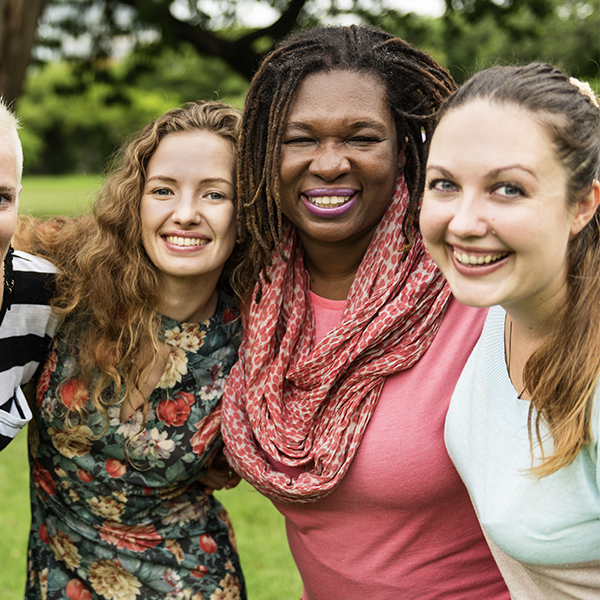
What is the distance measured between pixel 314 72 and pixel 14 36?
15.6ft

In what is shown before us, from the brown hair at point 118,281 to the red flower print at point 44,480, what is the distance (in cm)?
41

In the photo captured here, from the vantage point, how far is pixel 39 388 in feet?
9.30

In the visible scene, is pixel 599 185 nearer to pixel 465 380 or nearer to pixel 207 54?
pixel 465 380

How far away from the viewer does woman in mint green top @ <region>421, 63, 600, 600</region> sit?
1724 millimetres

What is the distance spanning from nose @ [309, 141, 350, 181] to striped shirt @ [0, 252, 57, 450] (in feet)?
3.51

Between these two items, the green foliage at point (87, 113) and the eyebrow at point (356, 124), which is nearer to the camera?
the eyebrow at point (356, 124)

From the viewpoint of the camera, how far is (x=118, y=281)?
9.27ft

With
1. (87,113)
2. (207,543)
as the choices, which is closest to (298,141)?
(207,543)

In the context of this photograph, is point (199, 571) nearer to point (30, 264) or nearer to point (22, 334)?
point (22, 334)

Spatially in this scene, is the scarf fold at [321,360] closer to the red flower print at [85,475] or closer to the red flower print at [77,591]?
the red flower print at [85,475]

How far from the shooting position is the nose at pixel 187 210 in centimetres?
270

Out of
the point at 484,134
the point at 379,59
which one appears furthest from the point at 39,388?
the point at 484,134

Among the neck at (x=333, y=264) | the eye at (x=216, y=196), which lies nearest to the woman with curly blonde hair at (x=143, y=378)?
the eye at (x=216, y=196)

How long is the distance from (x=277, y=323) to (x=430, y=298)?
22.6 inches
